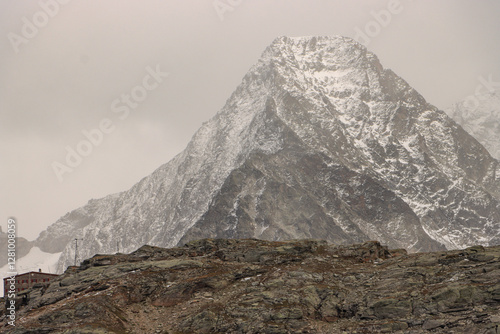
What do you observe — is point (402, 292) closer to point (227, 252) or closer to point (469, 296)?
point (469, 296)

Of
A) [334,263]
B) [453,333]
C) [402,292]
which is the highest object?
[334,263]

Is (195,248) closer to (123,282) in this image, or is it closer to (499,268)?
(123,282)

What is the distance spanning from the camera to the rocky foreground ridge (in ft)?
229

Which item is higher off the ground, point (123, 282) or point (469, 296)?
point (123, 282)

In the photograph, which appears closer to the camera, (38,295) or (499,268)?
(499,268)

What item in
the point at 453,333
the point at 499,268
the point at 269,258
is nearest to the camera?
the point at 453,333

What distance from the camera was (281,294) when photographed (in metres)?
78.1

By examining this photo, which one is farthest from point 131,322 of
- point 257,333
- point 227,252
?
point 227,252

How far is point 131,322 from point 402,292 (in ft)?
101

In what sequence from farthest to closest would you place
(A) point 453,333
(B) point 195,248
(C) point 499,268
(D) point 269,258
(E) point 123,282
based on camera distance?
(B) point 195,248
(D) point 269,258
(E) point 123,282
(C) point 499,268
(A) point 453,333

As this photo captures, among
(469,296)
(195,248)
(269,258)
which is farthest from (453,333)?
(195,248)

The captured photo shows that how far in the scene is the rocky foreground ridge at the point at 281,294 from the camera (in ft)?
229

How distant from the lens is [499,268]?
7388 cm

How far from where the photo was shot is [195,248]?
102062mm
